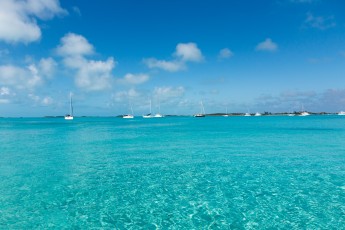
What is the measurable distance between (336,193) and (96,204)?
1281 centimetres

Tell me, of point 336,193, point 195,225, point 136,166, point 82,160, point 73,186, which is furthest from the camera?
point 82,160

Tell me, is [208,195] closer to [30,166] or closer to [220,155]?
[220,155]

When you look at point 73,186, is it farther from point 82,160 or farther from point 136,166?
point 82,160

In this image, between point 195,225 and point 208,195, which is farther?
point 208,195

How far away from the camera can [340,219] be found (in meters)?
11.7

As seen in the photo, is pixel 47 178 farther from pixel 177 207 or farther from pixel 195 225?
pixel 195 225

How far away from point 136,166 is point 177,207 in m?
10.5

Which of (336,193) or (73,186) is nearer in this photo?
(336,193)

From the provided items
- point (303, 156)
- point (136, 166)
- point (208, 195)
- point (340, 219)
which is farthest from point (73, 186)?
point (303, 156)

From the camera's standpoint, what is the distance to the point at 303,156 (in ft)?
89.2

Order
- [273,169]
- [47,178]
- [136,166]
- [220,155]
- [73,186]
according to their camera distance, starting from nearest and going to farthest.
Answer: [73,186] < [47,178] < [273,169] < [136,166] < [220,155]

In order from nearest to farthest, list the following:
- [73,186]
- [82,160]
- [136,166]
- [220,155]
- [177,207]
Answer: [177,207], [73,186], [136,166], [82,160], [220,155]

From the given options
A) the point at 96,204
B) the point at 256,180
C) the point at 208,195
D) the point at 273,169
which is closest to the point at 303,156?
the point at 273,169

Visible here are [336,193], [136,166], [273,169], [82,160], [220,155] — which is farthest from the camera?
[220,155]
